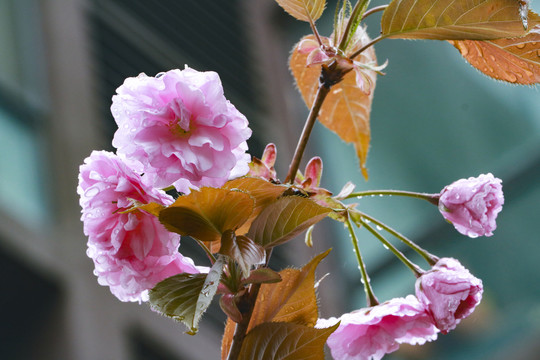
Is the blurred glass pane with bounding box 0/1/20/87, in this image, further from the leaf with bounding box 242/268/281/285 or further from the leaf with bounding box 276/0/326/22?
the leaf with bounding box 242/268/281/285

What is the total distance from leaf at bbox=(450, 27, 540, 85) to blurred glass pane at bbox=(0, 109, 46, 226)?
93.0 inches

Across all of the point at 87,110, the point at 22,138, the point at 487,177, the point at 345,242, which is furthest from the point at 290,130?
the point at 487,177

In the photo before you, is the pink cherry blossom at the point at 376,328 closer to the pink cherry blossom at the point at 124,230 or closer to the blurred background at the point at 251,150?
the pink cherry blossom at the point at 124,230

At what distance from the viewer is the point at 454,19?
1.41 feet

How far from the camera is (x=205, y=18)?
14.3 ft

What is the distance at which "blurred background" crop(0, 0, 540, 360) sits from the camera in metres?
2.71

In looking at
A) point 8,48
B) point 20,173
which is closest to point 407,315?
point 20,173

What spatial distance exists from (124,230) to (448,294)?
0.59 ft

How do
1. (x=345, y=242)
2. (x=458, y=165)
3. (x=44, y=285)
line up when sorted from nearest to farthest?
(x=44, y=285)
(x=458, y=165)
(x=345, y=242)

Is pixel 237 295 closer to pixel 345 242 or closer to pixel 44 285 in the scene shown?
pixel 44 285

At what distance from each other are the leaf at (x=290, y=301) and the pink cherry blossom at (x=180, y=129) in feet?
0.20

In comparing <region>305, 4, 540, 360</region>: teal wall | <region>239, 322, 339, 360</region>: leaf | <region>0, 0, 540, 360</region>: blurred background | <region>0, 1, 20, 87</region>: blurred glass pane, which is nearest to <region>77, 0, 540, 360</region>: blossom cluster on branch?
<region>239, 322, 339, 360</region>: leaf

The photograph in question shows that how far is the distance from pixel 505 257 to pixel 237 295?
9.68 ft

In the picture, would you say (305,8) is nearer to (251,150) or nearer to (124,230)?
(124,230)
